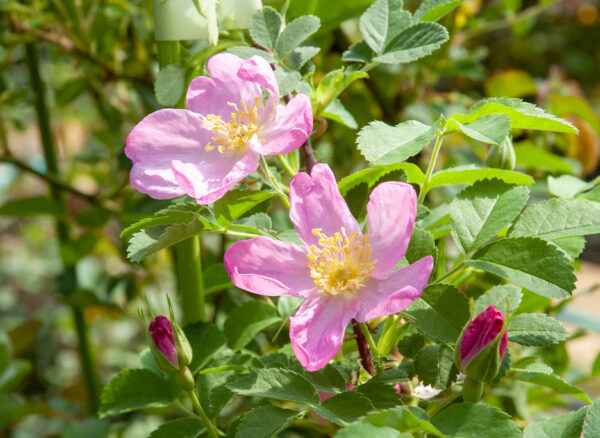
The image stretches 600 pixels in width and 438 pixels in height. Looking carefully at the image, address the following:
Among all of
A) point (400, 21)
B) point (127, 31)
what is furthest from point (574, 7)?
point (400, 21)

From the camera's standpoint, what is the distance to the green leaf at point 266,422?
1.04ft

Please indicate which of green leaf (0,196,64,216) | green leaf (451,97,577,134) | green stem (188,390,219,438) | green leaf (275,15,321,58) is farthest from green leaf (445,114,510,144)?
green leaf (0,196,64,216)

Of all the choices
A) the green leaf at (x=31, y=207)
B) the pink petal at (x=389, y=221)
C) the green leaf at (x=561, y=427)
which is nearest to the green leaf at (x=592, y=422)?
the green leaf at (x=561, y=427)

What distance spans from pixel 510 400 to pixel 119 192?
570mm

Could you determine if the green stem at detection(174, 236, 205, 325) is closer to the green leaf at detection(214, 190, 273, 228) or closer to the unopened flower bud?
the green leaf at detection(214, 190, 273, 228)

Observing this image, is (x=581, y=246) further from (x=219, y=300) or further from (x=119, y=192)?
(x=119, y=192)

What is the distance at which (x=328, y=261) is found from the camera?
0.35 m

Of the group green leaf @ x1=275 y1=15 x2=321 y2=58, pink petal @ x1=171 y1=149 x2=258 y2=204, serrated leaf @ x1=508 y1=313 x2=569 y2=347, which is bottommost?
serrated leaf @ x1=508 y1=313 x2=569 y2=347

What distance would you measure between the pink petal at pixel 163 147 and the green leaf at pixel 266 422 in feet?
0.40

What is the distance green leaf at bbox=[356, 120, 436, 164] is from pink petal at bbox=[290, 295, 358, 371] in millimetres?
77

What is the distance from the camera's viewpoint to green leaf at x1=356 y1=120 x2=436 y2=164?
0.33 meters

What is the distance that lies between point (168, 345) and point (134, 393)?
0.30 feet

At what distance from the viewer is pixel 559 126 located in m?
0.33

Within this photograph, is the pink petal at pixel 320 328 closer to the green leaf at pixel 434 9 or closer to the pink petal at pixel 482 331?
the pink petal at pixel 482 331
